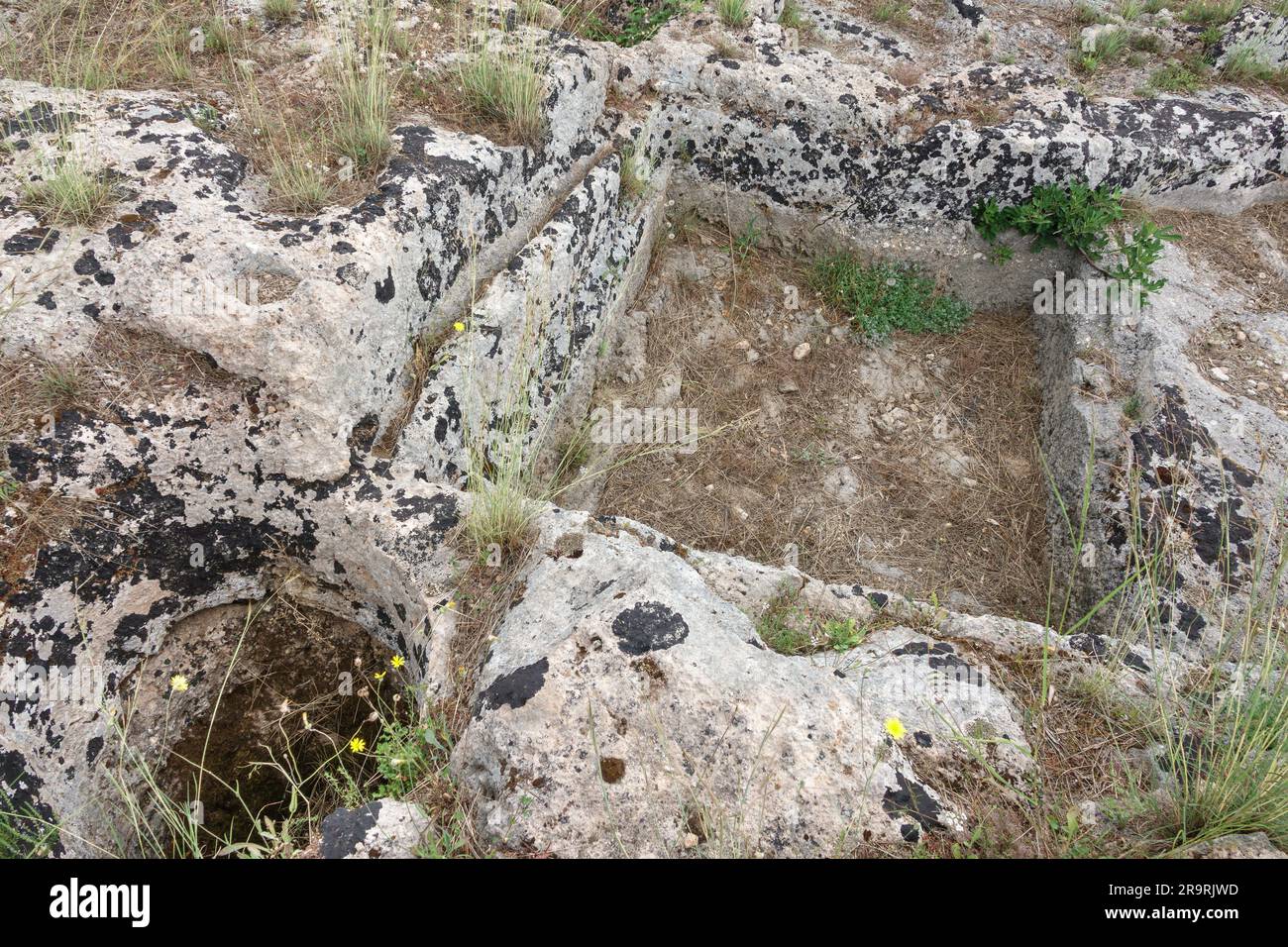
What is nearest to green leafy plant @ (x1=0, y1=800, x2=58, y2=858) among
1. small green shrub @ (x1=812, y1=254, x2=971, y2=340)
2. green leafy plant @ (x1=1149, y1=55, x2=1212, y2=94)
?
small green shrub @ (x1=812, y1=254, x2=971, y2=340)

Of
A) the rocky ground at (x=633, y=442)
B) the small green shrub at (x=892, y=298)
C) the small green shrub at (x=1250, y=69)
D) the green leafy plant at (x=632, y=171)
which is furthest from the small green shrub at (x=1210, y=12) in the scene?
the green leafy plant at (x=632, y=171)

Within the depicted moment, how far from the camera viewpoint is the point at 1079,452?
4.23 meters

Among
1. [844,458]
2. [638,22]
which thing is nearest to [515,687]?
[844,458]

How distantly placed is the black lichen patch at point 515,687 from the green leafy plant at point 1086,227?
4.16 metres

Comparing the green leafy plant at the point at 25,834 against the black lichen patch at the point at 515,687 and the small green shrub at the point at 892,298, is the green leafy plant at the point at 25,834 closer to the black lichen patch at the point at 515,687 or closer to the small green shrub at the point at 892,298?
the black lichen patch at the point at 515,687

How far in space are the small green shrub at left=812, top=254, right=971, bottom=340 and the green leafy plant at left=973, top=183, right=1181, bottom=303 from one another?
50 cm

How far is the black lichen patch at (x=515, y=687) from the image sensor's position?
2.35m

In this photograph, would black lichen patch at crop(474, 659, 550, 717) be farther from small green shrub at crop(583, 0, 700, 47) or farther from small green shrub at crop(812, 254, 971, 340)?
small green shrub at crop(583, 0, 700, 47)

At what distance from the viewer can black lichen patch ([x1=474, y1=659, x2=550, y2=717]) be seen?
235 centimetres

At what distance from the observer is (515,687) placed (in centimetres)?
238

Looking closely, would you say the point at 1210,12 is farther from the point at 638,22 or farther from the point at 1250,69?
the point at 638,22

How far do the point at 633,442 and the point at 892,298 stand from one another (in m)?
2.08
